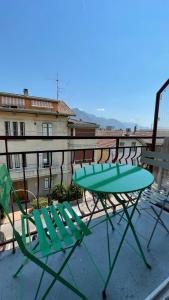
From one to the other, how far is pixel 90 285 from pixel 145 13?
405 cm

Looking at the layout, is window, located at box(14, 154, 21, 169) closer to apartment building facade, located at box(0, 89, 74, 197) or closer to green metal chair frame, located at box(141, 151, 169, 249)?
apartment building facade, located at box(0, 89, 74, 197)

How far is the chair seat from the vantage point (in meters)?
0.89

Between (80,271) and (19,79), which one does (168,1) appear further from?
(19,79)

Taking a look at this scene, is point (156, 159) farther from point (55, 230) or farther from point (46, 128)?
point (46, 128)

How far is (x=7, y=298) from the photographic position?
108 centimetres

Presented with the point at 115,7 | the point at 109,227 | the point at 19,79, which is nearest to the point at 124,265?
the point at 109,227

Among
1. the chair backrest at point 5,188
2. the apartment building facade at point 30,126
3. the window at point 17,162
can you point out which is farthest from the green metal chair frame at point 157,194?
the window at point 17,162

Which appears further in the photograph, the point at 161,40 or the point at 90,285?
the point at 161,40

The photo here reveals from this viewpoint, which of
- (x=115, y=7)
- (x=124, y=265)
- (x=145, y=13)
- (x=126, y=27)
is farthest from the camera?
(x=126, y=27)

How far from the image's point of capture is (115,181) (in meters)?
1.22

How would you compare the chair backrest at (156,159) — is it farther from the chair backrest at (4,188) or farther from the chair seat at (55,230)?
the chair backrest at (4,188)

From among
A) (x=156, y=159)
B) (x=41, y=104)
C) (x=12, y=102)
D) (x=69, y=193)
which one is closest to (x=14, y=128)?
(x=12, y=102)

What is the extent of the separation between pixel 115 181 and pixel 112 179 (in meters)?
0.04

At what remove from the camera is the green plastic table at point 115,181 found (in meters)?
1.09
